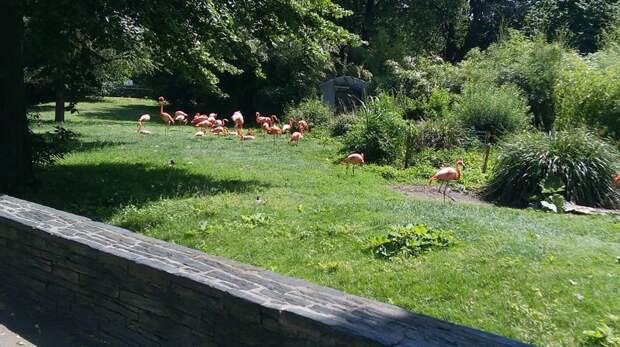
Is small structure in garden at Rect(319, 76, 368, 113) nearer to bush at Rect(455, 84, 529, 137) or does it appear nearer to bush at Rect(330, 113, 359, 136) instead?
bush at Rect(330, 113, 359, 136)

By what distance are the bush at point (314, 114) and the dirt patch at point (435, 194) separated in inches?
498

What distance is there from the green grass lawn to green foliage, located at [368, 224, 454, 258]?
Answer: 179 millimetres

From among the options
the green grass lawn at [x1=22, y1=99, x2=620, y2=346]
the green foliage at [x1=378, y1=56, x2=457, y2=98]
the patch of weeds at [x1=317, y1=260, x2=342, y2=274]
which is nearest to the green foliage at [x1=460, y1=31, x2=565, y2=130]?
the green foliage at [x1=378, y1=56, x2=457, y2=98]

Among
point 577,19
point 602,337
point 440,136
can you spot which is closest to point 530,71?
point 440,136

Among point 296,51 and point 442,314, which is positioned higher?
point 296,51

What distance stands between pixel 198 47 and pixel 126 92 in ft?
151

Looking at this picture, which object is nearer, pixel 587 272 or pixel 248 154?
pixel 587 272

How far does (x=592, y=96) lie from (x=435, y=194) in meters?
8.38

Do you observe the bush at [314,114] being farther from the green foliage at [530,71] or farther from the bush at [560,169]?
the bush at [560,169]

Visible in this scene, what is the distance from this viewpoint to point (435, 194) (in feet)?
40.1

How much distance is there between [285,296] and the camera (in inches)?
154

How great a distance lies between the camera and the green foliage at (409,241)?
6.90 meters

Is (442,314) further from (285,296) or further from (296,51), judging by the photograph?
(296,51)

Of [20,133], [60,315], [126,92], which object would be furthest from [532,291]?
[126,92]
